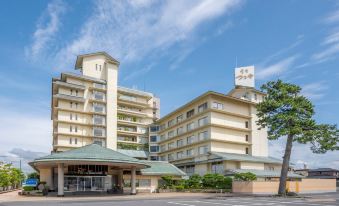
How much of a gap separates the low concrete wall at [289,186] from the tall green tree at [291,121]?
256 inches

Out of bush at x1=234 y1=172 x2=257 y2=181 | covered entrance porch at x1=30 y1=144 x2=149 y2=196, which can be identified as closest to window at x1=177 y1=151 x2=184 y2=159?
covered entrance porch at x1=30 y1=144 x2=149 y2=196

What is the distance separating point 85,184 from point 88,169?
350cm

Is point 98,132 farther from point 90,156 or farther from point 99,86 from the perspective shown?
point 90,156

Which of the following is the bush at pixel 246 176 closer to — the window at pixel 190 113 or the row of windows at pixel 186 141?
the row of windows at pixel 186 141

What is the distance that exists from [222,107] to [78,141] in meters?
36.6

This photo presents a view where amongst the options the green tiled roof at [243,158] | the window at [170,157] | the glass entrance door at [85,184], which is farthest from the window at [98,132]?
the green tiled roof at [243,158]

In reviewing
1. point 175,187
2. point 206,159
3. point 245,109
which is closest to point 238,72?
point 245,109

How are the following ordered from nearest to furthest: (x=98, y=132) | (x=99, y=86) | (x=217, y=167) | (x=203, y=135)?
(x=217, y=167) < (x=203, y=135) < (x=98, y=132) < (x=99, y=86)

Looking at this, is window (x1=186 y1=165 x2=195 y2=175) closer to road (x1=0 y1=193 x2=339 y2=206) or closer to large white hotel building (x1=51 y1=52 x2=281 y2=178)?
large white hotel building (x1=51 y1=52 x2=281 y2=178)

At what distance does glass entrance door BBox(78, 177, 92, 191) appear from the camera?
5338 centimetres

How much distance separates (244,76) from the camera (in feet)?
247

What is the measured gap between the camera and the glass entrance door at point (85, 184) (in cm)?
5338

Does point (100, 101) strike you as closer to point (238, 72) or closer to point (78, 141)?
point (78, 141)

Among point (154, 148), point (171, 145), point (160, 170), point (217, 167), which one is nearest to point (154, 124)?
point (154, 148)
